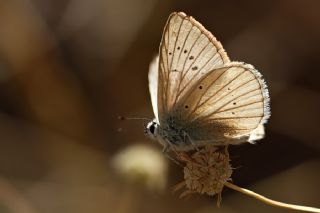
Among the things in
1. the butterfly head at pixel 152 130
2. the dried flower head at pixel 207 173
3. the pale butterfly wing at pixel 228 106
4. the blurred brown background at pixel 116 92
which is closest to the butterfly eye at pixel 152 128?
the butterfly head at pixel 152 130

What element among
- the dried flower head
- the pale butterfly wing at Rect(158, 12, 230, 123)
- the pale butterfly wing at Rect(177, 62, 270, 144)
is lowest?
the dried flower head

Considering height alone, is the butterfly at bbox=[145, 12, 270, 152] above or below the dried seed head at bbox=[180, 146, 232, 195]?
above

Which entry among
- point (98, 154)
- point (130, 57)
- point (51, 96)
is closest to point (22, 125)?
point (51, 96)

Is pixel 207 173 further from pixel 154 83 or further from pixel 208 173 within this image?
pixel 154 83

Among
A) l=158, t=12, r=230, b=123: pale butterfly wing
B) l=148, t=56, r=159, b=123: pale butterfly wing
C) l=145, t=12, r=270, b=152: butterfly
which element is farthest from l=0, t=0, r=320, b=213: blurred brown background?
l=158, t=12, r=230, b=123: pale butterfly wing

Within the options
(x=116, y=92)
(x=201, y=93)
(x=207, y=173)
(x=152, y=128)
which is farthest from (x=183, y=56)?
(x=116, y=92)

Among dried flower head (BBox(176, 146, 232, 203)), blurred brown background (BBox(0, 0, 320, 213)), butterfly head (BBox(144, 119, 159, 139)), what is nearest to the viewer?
dried flower head (BBox(176, 146, 232, 203))

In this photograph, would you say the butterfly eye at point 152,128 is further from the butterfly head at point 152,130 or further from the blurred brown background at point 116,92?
the blurred brown background at point 116,92

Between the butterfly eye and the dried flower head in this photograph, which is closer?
the dried flower head

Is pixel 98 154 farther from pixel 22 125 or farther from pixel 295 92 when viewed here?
pixel 295 92

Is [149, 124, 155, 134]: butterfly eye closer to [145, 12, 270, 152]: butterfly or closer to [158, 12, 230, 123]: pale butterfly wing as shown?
[145, 12, 270, 152]: butterfly

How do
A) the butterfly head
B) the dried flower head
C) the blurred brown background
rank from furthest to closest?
the blurred brown background, the butterfly head, the dried flower head
